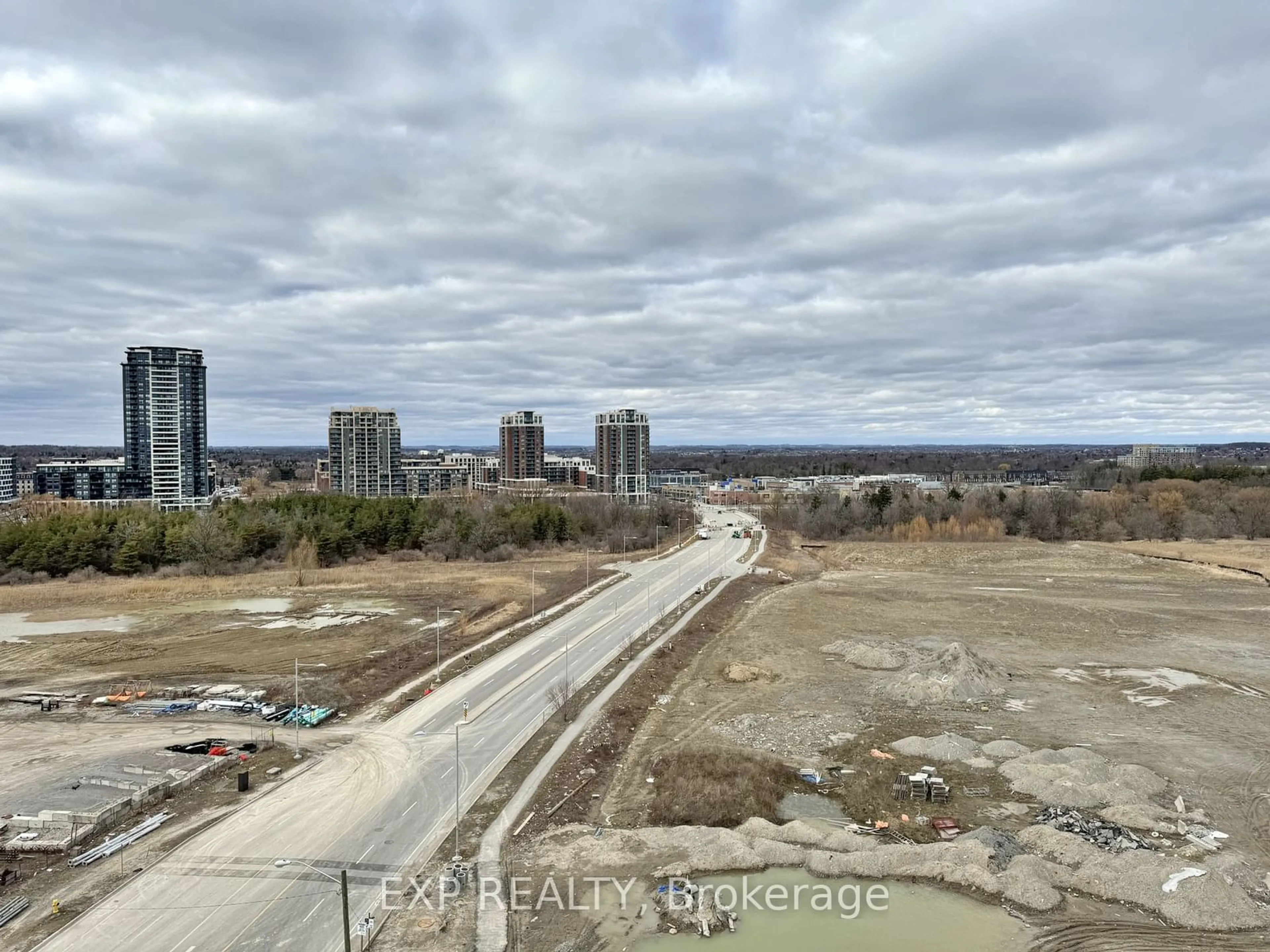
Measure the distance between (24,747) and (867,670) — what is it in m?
40.9

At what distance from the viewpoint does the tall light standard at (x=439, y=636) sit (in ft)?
136

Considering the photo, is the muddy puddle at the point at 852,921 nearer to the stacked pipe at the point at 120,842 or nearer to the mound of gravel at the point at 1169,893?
the mound of gravel at the point at 1169,893


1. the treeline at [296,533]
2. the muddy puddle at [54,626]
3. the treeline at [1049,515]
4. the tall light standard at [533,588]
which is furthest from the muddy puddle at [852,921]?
the treeline at [1049,515]

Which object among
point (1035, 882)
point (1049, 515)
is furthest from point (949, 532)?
point (1035, 882)

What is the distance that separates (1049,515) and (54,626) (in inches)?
4834

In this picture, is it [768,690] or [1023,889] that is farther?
[768,690]

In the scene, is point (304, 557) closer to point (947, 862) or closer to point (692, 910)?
point (692, 910)

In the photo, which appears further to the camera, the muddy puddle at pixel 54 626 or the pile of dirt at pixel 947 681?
the muddy puddle at pixel 54 626

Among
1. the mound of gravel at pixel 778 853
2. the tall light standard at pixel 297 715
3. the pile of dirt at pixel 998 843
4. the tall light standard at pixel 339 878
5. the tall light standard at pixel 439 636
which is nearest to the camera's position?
the tall light standard at pixel 339 878

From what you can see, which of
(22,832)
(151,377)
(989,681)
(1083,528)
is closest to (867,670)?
(989,681)

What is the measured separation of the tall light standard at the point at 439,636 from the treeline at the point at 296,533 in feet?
99.1

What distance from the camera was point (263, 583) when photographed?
7650 cm

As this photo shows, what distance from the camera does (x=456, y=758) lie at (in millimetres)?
27906

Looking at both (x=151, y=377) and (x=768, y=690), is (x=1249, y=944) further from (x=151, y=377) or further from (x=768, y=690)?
(x=151, y=377)
